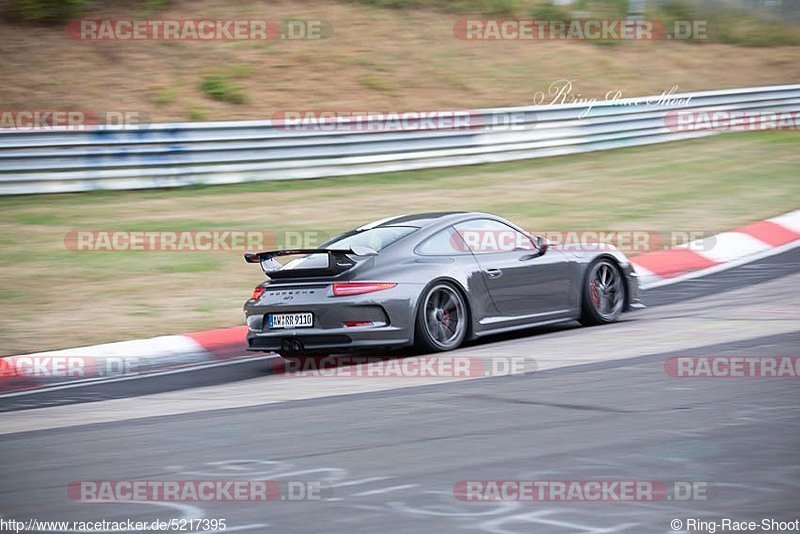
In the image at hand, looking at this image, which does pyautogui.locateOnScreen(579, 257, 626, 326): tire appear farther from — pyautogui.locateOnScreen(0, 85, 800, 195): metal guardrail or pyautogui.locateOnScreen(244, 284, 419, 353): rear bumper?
pyautogui.locateOnScreen(0, 85, 800, 195): metal guardrail

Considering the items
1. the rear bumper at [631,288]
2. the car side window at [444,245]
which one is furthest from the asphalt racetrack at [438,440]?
the rear bumper at [631,288]

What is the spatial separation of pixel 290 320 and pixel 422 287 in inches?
43.6

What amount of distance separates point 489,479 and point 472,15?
25.8 meters

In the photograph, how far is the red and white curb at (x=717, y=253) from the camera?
14.4 meters

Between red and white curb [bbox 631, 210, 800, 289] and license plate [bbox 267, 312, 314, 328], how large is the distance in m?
5.53

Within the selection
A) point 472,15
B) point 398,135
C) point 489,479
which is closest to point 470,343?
point 489,479

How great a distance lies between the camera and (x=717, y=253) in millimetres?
15133

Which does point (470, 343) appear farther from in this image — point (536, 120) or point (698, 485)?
point (536, 120)

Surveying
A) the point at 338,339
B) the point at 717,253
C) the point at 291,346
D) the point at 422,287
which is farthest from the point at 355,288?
the point at 717,253

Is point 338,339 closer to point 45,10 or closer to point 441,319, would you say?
point 441,319

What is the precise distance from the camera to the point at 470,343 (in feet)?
34.3

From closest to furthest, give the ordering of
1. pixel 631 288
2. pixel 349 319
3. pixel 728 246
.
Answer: pixel 349 319 < pixel 631 288 < pixel 728 246

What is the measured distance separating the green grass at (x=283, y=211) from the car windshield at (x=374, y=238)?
209cm

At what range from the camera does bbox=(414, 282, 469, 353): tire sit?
31.5ft
